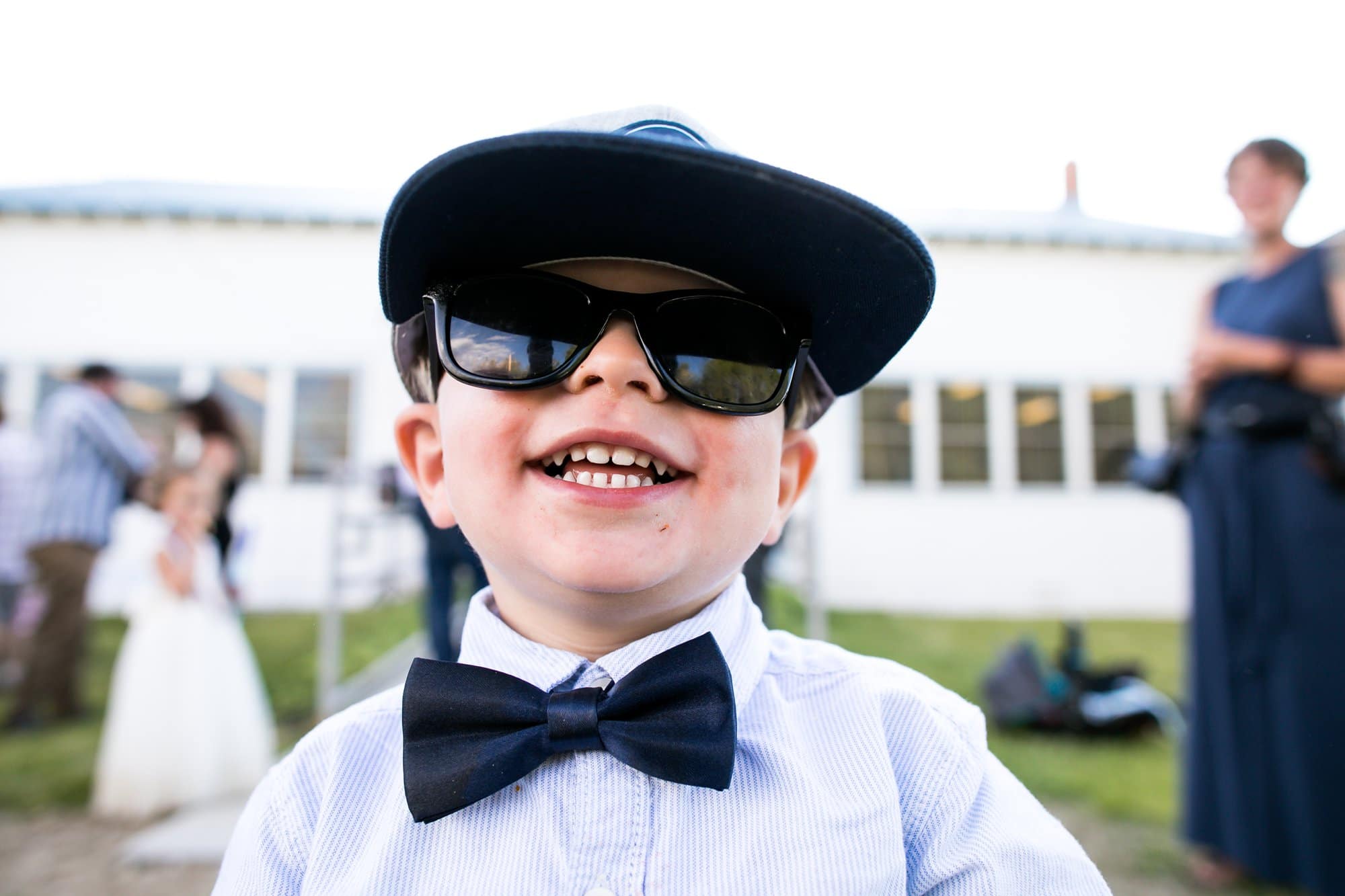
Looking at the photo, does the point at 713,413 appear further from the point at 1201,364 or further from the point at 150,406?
the point at 150,406

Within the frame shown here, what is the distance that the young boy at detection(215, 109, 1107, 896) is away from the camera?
40.3 inches

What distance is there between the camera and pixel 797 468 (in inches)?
55.9

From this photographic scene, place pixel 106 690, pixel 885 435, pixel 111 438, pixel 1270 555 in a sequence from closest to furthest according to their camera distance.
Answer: pixel 1270 555 → pixel 111 438 → pixel 106 690 → pixel 885 435

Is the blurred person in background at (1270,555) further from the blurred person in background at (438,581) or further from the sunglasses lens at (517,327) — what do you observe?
the blurred person in background at (438,581)

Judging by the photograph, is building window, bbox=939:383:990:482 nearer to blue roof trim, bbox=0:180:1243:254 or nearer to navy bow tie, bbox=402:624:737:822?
blue roof trim, bbox=0:180:1243:254

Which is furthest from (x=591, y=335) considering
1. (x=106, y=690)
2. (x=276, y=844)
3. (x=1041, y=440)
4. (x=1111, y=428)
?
(x=1111, y=428)

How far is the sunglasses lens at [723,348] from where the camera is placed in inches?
42.8

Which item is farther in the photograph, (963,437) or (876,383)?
(963,437)

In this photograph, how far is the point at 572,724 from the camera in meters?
1.05

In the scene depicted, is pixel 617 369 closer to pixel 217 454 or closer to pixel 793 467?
pixel 793 467

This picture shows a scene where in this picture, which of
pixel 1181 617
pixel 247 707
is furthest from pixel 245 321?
pixel 1181 617

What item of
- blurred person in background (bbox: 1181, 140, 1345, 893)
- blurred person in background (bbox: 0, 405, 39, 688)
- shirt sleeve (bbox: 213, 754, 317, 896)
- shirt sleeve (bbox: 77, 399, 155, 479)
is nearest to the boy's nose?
shirt sleeve (bbox: 213, 754, 317, 896)

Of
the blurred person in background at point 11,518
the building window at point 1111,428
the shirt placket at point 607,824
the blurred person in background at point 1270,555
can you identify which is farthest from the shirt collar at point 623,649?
the building window at point 1111,428

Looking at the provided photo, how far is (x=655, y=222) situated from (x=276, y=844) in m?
0.91
